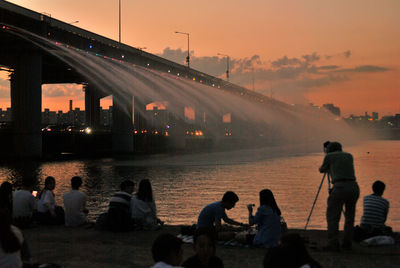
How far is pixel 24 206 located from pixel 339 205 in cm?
721

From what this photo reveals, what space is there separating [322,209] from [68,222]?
35.5ft

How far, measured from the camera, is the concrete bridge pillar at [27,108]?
53656 millimetres

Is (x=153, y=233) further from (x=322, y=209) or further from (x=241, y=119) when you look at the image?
(x=241, y=119)

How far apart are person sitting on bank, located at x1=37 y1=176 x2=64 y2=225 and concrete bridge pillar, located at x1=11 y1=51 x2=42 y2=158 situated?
140 feet

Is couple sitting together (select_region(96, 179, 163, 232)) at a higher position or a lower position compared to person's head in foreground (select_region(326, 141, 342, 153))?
lower

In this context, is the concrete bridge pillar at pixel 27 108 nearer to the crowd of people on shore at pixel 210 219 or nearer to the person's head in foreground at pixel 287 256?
the crowd of people on shore at pixel 210 219

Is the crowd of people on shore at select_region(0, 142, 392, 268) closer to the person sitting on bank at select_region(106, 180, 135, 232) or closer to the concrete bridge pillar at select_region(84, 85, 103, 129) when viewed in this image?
the person sitting on bank at select_region(106, 180, 135, 232)

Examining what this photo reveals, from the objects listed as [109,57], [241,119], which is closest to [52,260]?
[109,57]

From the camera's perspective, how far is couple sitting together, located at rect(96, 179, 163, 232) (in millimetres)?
11844

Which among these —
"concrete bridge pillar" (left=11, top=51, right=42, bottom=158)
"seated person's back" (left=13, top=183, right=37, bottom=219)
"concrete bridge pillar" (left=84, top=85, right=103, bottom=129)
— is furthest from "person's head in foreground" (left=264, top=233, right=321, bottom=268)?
"concrete bridge pillar" (left=84, top=85, right=103, bottom=129)

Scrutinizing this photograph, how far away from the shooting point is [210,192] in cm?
2652

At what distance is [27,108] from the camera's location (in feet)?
177

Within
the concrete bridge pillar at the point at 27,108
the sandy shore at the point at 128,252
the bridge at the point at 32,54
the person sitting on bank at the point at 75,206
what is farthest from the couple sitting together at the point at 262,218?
the concrete bridge pillar at the point at 27,108

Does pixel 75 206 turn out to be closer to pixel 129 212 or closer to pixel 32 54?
pixel 129 212
